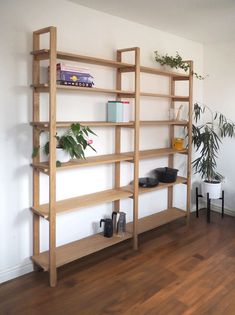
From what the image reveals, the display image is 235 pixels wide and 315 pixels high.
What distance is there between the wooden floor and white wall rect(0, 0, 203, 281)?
338mm

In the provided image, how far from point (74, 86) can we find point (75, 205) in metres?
1.08

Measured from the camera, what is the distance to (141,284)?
266 centimetres

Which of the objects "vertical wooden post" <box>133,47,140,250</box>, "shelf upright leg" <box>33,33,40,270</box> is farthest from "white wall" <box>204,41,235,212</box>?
"shelf upright leg" <box>33,33,40,270</box>

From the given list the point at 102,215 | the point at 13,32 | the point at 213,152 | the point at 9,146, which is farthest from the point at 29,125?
the point at 213,152

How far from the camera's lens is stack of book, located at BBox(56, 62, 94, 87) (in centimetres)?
263

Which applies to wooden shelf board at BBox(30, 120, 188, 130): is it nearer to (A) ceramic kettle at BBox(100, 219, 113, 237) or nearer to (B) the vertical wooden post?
(B) the vertical wooden post

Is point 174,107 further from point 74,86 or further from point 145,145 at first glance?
point 74,86

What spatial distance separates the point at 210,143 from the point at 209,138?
86mm

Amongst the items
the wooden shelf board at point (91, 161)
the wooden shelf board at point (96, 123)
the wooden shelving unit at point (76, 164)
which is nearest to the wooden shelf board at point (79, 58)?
the wooden shelving unit at point (76, 164)

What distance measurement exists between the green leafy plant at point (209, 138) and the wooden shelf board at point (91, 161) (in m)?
1.38

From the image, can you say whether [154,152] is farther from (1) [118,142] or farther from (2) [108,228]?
(2) [108,228]

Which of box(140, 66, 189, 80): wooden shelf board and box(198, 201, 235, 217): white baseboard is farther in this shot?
box(198, 201, 235, 217): white baseboard

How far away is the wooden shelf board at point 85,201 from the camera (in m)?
2.69

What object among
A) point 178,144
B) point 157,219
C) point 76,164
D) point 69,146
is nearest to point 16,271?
point 76,164
